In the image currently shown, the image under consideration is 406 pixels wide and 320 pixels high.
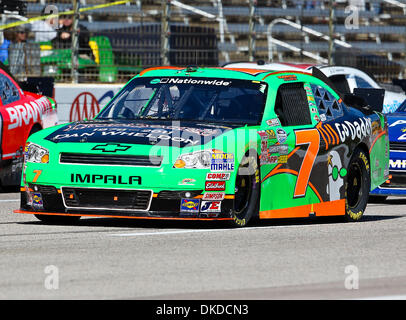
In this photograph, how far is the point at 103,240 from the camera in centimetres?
822

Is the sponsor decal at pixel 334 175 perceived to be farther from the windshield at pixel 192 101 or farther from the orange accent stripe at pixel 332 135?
the windshield at pixel 192 101

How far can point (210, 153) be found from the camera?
8.75m

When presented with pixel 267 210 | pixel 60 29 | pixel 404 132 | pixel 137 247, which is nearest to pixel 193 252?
pixel 137 247

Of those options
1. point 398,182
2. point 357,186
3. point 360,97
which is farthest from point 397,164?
point 357,186

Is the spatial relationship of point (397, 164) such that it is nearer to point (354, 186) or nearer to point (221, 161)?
point (354, 186)

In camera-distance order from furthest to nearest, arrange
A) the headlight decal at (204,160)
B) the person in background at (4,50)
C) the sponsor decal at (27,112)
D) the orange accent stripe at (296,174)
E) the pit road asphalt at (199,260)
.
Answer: the person in background at (4,50), the sponsor decal at (27,112), the orange accent stripe at (296,174), the headlight decal at (204,160), the pit road asphalt at (199,260)

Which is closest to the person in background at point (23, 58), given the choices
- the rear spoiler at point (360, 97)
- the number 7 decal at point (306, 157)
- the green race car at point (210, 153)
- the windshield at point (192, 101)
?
the rear spoiler at point (360, 97)

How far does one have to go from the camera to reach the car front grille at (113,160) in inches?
344

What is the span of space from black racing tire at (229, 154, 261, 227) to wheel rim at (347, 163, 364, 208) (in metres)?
1.60

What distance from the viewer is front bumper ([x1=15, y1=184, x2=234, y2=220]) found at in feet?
28.7

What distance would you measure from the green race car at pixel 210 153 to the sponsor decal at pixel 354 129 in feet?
0.04

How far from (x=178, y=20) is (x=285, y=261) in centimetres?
1467

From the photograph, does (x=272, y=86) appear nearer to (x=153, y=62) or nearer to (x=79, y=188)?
(x=79, y=188)
